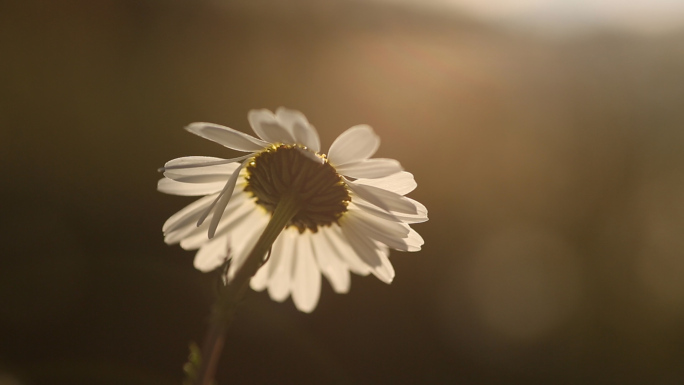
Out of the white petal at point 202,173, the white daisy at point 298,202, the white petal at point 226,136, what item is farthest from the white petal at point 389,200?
the white petal at point 202,173

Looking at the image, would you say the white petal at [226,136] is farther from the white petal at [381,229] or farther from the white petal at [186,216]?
the white petal at [381,229]

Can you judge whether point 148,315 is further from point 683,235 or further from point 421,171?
point 683,235


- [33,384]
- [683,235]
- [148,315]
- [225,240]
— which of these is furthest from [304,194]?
[683,235]

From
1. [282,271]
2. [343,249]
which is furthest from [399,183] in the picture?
[282,271]

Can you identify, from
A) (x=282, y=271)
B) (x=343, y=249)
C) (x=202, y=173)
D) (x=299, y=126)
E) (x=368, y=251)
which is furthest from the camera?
(x=282, y=271)

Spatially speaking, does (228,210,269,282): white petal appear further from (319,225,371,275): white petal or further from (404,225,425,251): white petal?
(404,225,425,251): white petal

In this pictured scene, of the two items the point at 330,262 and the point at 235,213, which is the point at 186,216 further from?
the point at 330,262
